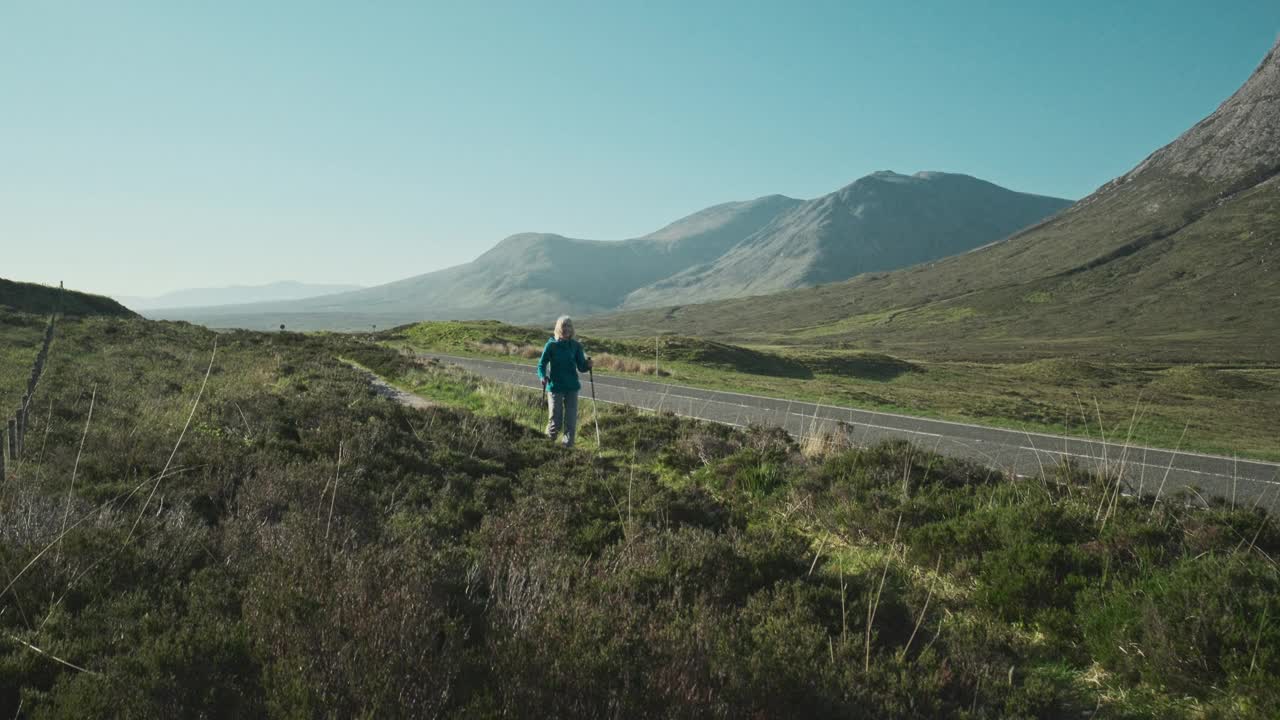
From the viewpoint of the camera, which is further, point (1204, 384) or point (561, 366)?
point (1204, 384)

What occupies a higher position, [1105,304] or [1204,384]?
[1105,304]

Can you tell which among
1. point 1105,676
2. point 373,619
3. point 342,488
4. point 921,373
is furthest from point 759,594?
point 921,373

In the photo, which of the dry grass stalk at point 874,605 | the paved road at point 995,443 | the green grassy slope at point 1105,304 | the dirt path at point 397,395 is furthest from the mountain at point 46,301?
the green grassy slope at point 1105,304

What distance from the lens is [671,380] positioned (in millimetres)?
26359

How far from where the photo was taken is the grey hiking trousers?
1063cm

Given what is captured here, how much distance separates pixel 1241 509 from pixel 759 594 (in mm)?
4810

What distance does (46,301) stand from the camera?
143ft

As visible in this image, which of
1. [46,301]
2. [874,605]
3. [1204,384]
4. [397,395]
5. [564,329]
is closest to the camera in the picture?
[874,605]

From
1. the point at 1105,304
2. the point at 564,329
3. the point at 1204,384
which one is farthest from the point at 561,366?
the point at 1105,304

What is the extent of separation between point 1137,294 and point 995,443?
556 feet

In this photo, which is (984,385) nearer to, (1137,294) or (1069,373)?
(1069,373)

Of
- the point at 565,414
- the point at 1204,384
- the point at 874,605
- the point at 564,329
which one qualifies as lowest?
the point at 1204,384

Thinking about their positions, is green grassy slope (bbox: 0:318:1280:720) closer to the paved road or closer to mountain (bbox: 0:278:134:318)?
the paved road

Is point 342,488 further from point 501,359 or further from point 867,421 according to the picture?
point 501,359
